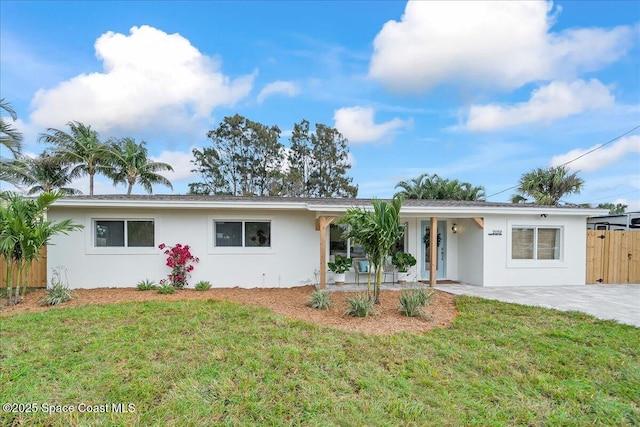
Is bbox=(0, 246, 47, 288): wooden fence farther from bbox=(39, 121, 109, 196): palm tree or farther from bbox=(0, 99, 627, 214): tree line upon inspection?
bbox=(39, 121, 109, 196): palm tree

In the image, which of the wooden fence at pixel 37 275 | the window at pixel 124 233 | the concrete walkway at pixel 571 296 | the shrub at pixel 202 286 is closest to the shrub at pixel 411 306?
the concrete walkway at pixel 571 296

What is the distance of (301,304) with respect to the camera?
742cm

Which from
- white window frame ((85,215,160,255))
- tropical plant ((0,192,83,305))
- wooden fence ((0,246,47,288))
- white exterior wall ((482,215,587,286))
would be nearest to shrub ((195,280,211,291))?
white window frame ((85,215,160,255))

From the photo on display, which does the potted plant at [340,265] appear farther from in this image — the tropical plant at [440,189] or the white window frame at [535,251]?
the tropical plant at [440,189]

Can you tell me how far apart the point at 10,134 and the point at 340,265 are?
12.1 metres

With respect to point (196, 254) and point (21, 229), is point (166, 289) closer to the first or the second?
point (196, 254)

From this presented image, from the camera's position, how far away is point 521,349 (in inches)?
190

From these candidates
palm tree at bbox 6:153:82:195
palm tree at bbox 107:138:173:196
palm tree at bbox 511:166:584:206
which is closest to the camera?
palm tree at bbox 511:166:584:206

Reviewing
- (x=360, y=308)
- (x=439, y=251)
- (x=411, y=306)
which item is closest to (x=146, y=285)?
(x=360, y=308)

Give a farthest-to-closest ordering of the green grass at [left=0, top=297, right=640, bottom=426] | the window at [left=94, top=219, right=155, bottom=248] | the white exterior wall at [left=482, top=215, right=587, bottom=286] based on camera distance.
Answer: the white exterior wall at [left=482, top=215, right=587, bottom=286] < the window at [left=94, top=219, right=155, bottom=248] < the green grass at [left=0, top=297, right=640, bottom=426]

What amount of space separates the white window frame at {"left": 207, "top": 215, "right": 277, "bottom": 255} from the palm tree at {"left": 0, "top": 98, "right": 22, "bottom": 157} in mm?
7656

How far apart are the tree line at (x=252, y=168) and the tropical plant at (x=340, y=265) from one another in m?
13.7

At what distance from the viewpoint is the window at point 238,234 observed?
31.9 ft

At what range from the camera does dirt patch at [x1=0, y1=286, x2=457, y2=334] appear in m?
5.89
